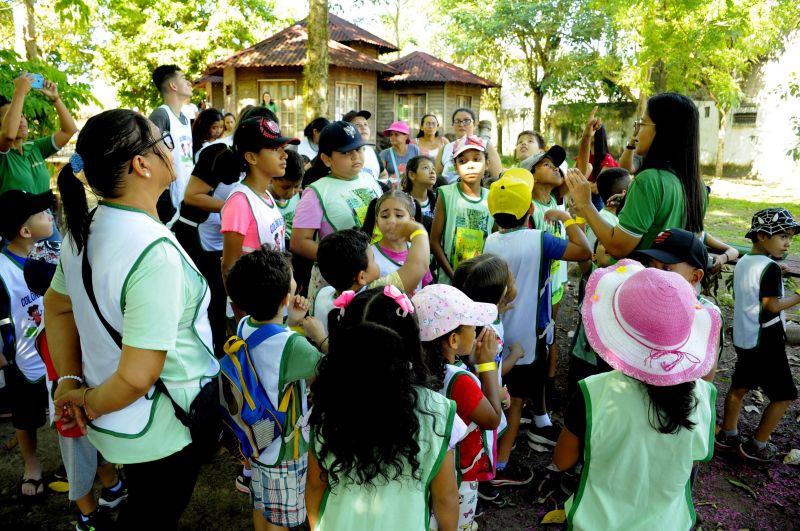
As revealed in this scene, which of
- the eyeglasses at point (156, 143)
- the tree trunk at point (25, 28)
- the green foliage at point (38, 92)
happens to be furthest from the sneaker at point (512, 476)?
the tree trunk at point (25, 28)

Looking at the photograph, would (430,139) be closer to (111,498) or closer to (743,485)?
(743,485)

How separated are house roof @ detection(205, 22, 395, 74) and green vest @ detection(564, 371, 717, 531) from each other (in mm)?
17371

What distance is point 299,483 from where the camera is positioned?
231 cm

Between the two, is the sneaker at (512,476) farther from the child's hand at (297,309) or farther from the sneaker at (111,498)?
the sneaker at (111,498)

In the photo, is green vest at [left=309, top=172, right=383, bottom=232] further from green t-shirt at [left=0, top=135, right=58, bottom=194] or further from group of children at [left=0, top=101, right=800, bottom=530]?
green t-shirt at [left=0, top=135, right=58, bottom=194]

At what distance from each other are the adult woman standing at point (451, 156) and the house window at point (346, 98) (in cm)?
1285

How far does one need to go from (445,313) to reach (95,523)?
1826mm

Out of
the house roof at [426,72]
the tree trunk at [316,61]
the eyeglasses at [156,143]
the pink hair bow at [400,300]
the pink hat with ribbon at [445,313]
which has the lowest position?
the pink hat with ribbon at [445,313]

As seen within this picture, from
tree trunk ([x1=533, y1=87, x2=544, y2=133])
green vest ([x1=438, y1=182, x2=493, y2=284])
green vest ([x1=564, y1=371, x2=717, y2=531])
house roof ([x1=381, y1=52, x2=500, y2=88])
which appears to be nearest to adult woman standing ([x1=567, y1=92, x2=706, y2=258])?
green vest ([x1=438, y1=182, x2=493, y2=284])

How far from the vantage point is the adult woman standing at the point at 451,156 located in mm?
5145

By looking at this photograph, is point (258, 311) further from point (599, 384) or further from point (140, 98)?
point (140, 98)

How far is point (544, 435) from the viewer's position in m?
3.55

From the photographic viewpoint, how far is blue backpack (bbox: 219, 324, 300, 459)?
7.04 ft

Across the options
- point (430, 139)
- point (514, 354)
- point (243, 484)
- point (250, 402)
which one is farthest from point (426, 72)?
point (250, 402)
